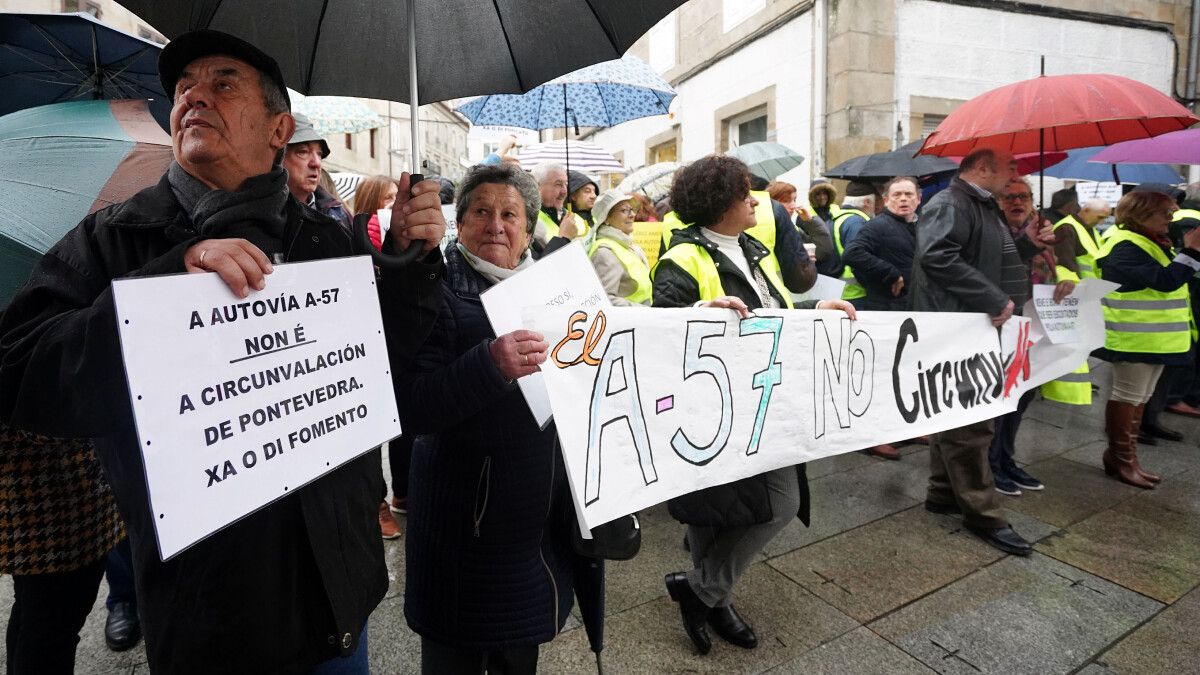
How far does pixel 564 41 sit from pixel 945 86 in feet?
31.9

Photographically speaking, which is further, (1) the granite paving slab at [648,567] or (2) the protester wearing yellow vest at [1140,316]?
(2) the protester wearing yellow vest at [1140,316]

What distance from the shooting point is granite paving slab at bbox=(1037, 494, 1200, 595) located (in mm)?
3094

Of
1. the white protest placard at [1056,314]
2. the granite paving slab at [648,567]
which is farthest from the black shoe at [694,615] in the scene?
the white protest placard at [1056,314]

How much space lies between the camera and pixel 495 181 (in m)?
1.97

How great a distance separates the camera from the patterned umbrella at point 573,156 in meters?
6.47

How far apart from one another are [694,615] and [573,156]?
15.8ft

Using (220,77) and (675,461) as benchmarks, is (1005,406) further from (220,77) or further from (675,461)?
(220,77)

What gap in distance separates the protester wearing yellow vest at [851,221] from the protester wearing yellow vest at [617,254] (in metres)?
2.10

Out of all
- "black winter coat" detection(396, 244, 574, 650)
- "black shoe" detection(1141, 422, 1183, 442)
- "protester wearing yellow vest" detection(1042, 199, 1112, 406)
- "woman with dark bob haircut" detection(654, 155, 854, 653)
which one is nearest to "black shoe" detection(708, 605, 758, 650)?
"woman with dark bob haircut" detection(654, 155, 854, 653)

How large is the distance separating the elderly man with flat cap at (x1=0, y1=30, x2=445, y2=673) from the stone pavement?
140 centimetres

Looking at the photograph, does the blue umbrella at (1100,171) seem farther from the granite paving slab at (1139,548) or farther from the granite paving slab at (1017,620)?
the granite paving slab at (1017,620)

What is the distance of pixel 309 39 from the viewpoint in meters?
1.70

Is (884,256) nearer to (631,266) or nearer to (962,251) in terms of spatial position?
(962,251)

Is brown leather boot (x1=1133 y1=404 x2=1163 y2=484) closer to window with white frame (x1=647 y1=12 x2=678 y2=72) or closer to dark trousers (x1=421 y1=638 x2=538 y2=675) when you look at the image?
dark trousers (x1=421 y1=638 x2=538 y2=675)
